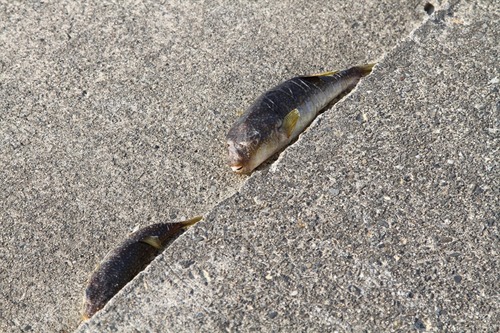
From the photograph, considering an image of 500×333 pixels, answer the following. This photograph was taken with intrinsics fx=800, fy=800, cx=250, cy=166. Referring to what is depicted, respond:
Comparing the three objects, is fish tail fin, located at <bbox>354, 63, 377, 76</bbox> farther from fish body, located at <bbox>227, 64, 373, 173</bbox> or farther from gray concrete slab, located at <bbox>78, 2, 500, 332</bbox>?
gray concrete slab, located at <bbox>78, 2, 500, 332</bbox>

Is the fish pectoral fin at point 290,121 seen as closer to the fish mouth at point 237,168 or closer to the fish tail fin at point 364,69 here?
the fish mouth at point 237,168

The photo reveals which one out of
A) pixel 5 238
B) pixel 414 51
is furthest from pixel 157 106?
pixel 414 51

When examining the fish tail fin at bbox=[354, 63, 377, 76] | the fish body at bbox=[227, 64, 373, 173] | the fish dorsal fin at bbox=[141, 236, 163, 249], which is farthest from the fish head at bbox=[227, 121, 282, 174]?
the fish tail fin at bbox=[354, 63, 377, 76]

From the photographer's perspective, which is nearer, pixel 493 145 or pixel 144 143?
pixel 493 145

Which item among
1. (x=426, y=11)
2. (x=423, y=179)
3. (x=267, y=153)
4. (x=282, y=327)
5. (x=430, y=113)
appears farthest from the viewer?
(x=426, y=11)

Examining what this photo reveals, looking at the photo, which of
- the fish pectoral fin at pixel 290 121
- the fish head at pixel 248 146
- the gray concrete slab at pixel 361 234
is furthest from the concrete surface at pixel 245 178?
the fish pectoral fin at pixel 290 121

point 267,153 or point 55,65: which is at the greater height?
point 55,65

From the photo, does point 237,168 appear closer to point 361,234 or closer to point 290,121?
point 290,121

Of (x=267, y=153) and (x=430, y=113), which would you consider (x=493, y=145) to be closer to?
(x=430, y=113)
